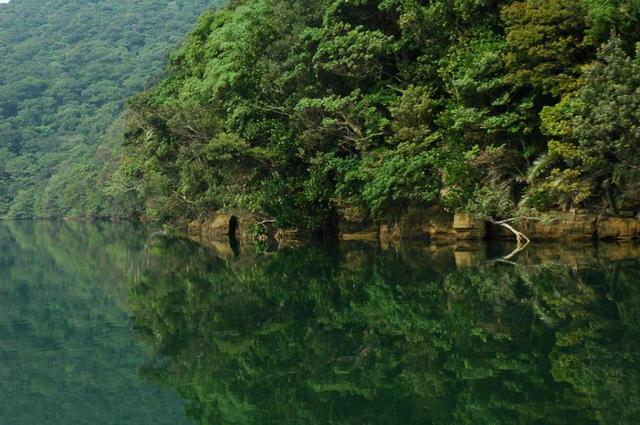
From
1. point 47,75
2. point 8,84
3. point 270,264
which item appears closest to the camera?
point 270,264

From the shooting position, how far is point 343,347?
9781 mm

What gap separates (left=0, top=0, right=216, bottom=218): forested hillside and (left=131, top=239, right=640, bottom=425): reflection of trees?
6391 cm

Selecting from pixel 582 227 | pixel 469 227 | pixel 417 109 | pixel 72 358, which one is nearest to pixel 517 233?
pixel 582 227

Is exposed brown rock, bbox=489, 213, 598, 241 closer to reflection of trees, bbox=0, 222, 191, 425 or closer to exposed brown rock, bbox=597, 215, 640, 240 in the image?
exposed brown rock, bbox=597, 215, 640, 240

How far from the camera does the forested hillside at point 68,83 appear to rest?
3969 inches

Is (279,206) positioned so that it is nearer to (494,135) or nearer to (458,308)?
(494,135)

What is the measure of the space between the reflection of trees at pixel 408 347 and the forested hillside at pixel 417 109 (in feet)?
19.2

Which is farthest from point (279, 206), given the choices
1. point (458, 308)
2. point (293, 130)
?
point (458, 308)

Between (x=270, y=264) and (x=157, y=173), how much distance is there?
74.2 feet

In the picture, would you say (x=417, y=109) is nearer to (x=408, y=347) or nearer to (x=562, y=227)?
(x=562, y=227)

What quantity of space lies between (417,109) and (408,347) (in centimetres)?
1741

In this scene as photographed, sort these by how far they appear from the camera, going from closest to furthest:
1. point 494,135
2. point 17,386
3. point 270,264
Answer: point 17,386 < point 270,264 < point 494,135

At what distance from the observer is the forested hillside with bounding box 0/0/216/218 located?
331 feet

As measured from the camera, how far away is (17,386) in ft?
29.8
